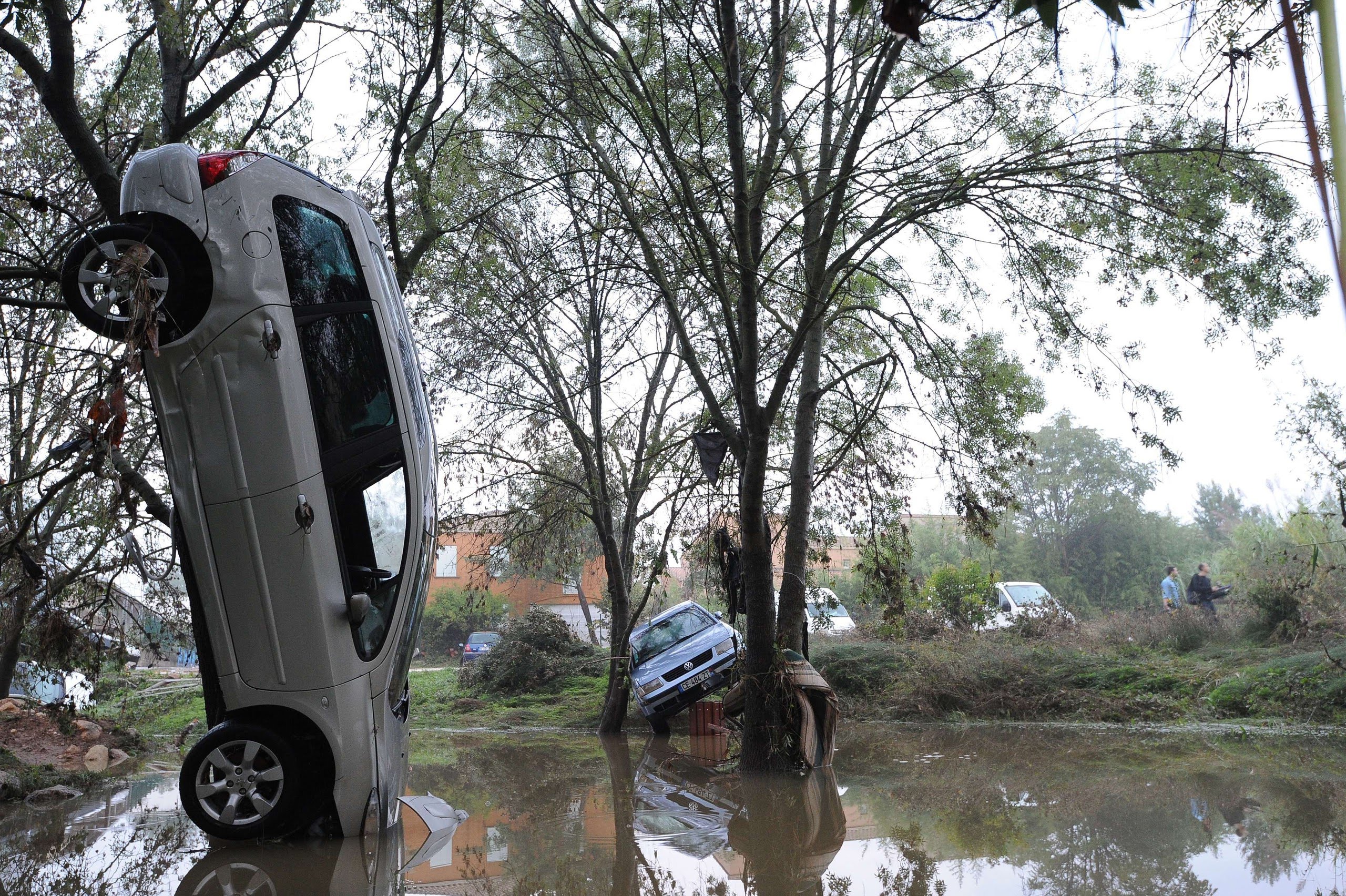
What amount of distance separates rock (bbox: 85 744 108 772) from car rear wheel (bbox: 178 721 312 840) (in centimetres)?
616

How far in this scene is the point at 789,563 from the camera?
10664mm

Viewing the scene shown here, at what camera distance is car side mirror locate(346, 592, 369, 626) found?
18.7ft

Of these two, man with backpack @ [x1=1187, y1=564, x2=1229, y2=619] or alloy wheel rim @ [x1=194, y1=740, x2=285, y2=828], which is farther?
man with backpack @ [x1=1187, y1=564, x2=1229, y2=619]

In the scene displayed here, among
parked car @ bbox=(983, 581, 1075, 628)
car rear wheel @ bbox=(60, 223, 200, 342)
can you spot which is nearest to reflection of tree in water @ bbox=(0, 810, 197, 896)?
car rear wheel @ bbox=(60, 223, 200, 342)

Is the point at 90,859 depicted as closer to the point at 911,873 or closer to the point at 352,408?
the point at 352,408

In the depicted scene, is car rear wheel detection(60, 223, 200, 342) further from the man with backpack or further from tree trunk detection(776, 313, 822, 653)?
the man with backpack

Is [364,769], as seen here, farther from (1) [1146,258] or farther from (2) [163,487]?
(1) [1146,258]

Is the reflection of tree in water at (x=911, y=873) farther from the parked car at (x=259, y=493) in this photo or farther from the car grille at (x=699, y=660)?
the car grille at (x=699, y=660)

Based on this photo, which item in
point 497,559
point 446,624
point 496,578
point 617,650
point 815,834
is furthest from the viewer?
point 446,624

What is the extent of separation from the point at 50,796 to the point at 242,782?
4.55 m

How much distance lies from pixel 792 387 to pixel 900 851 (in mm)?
6856

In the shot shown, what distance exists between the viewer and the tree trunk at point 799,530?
10562 millimetres

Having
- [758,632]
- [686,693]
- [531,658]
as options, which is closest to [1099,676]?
[686,693]

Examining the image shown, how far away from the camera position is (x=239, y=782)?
18.5 feet
